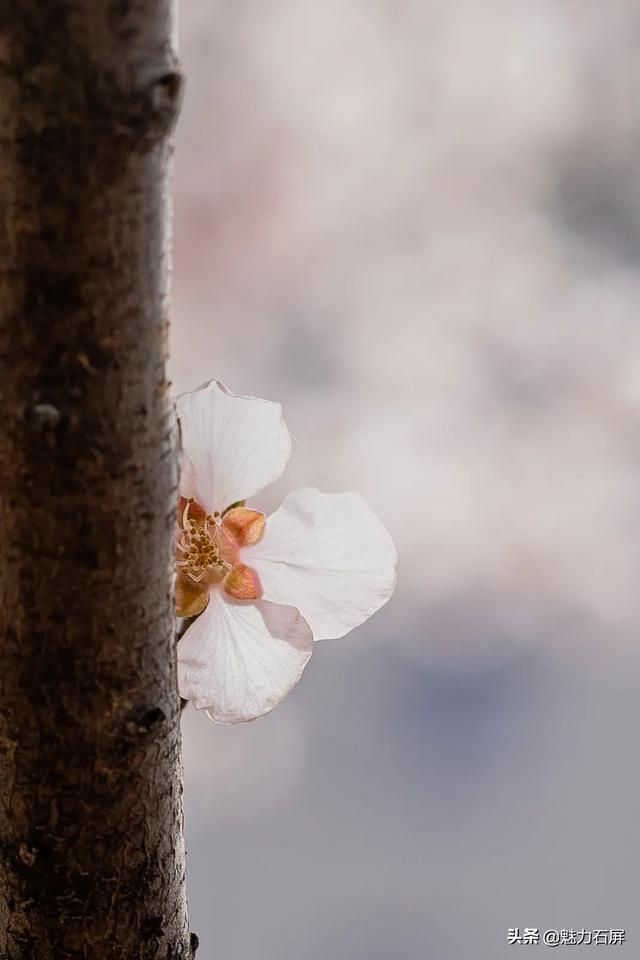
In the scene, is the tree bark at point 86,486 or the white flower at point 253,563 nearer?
the tree bark at point 86,486

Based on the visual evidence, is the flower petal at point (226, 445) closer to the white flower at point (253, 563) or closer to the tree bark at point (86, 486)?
the white flower at point (253, 563)

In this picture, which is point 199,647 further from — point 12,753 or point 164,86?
point 164,86

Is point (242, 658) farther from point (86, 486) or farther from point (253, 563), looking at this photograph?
point (86, 486)

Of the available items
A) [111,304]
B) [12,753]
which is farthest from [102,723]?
[111,304]

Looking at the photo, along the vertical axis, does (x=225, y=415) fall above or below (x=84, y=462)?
above

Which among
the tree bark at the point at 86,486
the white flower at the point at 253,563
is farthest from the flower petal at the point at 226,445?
the tree bark at the point at 86,486

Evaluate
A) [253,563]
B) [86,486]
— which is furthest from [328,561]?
[86,486]
